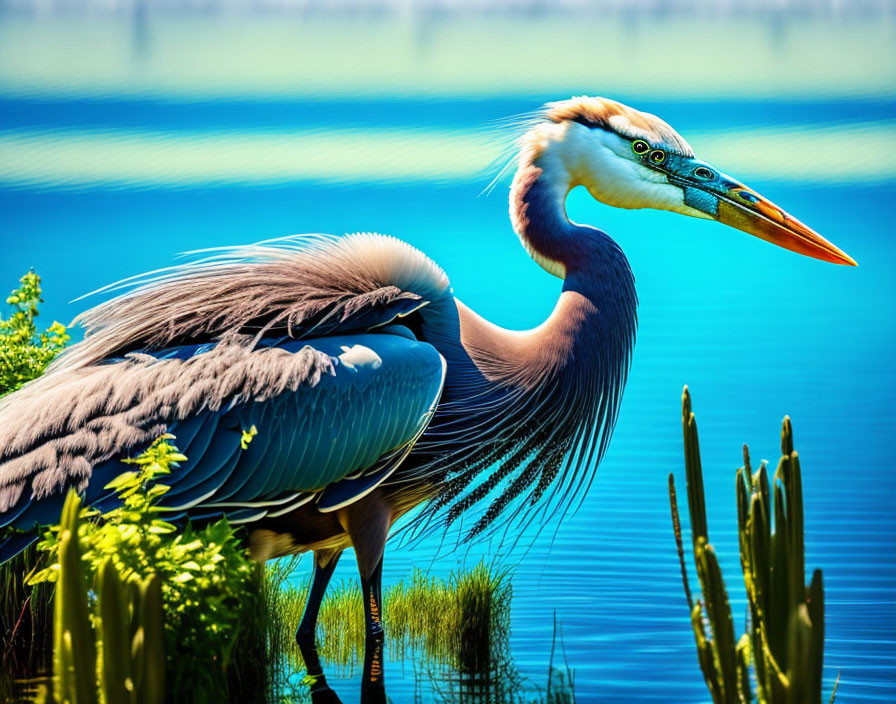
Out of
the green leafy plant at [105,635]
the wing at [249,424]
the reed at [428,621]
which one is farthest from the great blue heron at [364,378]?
the green leafy plant at [105,635]

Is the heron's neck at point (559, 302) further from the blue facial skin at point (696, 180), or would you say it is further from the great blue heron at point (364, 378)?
the blue facial skin at point (696, 180)

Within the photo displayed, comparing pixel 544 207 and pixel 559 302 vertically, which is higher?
pixel 544 207

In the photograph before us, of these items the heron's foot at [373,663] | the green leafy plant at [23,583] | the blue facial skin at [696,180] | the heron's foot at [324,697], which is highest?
the blue facial skin at [696,180]

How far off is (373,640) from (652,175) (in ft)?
4.79

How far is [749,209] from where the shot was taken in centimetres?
313

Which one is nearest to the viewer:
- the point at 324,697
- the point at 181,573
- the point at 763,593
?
the point at 763,593

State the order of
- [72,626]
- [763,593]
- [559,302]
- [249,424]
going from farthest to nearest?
1. [559,302]
2. [249,424]
3. [763,593]
4. [72,626]

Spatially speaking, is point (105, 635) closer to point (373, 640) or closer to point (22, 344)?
point (373, 640)

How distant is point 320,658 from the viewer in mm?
3023

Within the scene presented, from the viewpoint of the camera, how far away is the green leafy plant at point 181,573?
6.22 ft

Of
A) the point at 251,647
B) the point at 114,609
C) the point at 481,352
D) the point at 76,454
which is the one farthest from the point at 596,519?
the point at 114,609

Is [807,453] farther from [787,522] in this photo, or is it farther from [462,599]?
[787,522]

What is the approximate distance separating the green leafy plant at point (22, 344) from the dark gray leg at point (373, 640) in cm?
117

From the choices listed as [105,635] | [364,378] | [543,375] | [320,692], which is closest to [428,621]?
[320,692]
